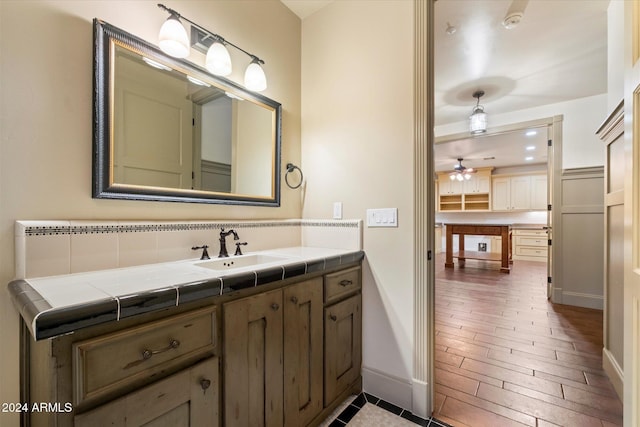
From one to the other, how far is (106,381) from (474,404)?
1.89 meters

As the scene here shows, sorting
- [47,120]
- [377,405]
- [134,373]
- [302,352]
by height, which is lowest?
[377,405]

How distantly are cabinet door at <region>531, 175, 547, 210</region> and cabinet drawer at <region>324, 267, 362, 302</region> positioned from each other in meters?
7.15

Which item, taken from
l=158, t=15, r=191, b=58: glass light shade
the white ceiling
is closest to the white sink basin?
l=158, t=15, r=191, b=58: glass light shade

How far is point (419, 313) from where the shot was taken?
1.58 m

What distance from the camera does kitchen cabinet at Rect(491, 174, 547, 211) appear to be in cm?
678

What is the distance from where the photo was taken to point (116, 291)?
31.9 inches

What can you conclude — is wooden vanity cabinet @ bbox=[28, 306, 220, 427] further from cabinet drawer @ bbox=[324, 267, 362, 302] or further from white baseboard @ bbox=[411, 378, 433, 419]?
white baseboard @ bbox=[411, 378, 433, 419]

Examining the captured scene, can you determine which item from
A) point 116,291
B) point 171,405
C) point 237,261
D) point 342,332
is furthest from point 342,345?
point 116,291

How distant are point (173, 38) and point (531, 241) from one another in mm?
8168

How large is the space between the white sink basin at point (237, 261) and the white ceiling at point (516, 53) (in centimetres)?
185

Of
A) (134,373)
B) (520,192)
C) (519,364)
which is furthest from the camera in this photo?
(520,192)

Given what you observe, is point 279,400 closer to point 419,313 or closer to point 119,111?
point 419,313

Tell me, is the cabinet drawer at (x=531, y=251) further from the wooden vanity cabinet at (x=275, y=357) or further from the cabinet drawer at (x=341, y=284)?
the wooden vanity cabinet at (x=275, y=357)

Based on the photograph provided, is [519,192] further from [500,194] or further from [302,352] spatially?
[302,352]
